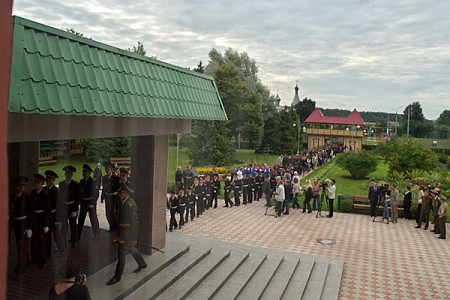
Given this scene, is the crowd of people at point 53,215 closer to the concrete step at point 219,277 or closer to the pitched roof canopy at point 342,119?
the concrete step at point 219,277

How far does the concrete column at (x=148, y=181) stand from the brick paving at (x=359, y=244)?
4.39 meters

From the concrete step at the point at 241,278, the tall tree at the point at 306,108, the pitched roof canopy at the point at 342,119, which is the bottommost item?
the concrete step at the point at 241,278

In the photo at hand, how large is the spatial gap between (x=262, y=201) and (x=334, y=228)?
5.13m

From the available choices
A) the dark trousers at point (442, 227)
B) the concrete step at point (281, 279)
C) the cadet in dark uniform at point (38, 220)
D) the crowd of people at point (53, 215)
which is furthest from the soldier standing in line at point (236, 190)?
the cadet in dark uniform at point (38, 220)

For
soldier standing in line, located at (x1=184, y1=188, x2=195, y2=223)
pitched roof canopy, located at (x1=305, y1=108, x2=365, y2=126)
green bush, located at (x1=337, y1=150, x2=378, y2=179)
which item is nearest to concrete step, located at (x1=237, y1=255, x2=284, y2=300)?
soldier standing in line, located at (x1=184, y1=188, x2=195, y2=223)

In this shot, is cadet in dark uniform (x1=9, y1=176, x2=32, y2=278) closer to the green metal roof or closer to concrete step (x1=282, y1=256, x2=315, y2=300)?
the green metal roof

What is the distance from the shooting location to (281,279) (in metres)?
9.02

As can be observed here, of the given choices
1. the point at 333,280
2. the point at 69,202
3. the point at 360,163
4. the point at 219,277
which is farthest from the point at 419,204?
the point at 69,202

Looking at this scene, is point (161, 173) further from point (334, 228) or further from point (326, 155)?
point (326, 155)

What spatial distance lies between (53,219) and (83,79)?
389 centimetres

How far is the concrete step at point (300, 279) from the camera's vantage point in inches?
330

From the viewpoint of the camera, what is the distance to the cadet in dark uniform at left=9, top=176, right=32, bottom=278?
6.42m

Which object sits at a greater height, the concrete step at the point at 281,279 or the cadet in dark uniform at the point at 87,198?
the cadet in dark uniform at the point at 87,198

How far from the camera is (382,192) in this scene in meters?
16.7
